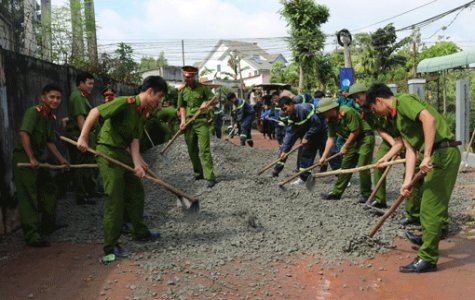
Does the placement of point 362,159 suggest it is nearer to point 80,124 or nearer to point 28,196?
point 80,124

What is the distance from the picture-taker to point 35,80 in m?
6.06

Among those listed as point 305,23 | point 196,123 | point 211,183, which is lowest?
point 211,183

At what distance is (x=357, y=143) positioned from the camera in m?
6.12

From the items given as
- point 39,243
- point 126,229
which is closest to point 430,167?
point 126,229

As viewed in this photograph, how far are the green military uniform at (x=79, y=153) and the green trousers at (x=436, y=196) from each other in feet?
13.8

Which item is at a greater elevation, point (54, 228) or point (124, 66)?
point (124, 66)

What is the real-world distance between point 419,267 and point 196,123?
3946 millimetres

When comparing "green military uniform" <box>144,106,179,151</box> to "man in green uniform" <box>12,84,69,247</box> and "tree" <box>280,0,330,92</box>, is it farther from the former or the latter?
"tree" <box>280,0,330,92</box>

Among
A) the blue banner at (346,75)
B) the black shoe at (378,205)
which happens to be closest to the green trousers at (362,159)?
the black shoe at (378,205)

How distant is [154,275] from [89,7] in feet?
29.2

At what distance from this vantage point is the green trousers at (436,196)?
3770 millimetres

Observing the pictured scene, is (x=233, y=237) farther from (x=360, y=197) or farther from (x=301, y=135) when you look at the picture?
(x=301, y=135)

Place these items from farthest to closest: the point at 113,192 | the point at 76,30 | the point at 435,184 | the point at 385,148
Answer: the point at 76,30 < the point at 385,148 < the point at 113,192 < the point at 435,184

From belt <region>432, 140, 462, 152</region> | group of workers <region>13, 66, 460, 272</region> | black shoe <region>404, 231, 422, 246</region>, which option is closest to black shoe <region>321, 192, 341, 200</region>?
group of workers <region>13, 66, 460, 272</region>
